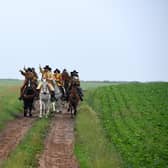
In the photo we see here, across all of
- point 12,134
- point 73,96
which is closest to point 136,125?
point 73,96

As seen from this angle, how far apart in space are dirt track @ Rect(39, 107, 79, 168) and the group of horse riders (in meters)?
2.53

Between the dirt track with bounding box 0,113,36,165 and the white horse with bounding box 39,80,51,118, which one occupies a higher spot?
the white horse with bounding box 39,80,51,118

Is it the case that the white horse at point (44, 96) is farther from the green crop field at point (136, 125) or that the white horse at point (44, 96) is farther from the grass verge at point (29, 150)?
the grass verge at point (29, 150)

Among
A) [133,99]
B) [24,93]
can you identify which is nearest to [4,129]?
[24,93]

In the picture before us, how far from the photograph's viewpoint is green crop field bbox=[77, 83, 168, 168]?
19.1 meters

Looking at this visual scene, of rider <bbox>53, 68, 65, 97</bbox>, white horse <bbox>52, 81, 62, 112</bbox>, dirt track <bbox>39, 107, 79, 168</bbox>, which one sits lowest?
dirt track <bbox>39, 107, 79, 168</bbox>

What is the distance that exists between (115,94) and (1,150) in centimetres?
2878

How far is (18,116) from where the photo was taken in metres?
31.1

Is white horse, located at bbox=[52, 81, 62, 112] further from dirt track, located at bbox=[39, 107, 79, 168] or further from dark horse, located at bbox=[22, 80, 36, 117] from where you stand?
dirt track, located at bbox=[39, 107, 79, 168]

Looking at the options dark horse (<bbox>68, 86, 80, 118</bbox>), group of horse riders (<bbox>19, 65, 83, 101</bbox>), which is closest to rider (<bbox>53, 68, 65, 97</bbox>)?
group of horse riders (<bbox>19, 65, 83, 101</bbox>)

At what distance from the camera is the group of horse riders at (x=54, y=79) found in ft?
99.3

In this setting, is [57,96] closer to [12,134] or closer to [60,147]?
[12,134]

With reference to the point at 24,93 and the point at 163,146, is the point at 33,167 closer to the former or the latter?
the point at 163,146

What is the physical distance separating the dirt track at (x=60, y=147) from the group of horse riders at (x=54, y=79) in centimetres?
253
